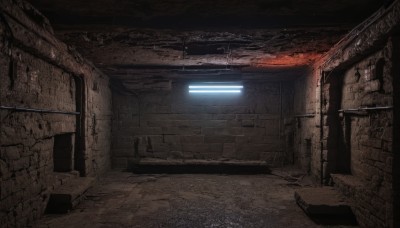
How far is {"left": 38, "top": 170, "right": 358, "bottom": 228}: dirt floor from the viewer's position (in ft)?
13.6

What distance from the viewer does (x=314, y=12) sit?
3555 mm

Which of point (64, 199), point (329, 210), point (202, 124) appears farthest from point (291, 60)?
point (64, 199)

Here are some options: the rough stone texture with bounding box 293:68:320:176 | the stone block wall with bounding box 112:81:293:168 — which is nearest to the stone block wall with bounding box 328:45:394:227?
the rough stone texture with bounding box 293:68:320:176

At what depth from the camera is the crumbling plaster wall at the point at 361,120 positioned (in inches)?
132

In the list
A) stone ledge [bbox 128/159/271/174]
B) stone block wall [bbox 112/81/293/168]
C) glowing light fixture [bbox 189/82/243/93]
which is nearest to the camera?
stone ledge [bbox 128/159/271/174]

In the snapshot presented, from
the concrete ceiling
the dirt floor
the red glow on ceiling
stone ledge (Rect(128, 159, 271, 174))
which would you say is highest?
the concrete ceiling

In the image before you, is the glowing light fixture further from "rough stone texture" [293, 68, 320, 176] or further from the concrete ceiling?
the concrete ceiling

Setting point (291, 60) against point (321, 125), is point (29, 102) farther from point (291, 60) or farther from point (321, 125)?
point (321, 125)

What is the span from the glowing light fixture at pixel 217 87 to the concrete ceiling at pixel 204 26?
8.57ft

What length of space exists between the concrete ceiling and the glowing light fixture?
2.61 meters

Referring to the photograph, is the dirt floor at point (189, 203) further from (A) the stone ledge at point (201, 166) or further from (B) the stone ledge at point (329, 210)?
(A) the stone ledge at point (201, 166)

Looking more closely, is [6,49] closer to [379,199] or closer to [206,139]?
[379,199]

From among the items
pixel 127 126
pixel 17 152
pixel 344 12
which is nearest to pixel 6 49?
pixel 17 152

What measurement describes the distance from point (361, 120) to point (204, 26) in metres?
2.77
